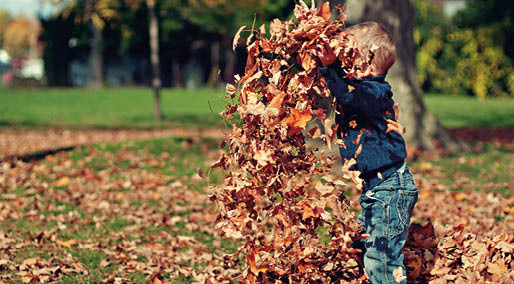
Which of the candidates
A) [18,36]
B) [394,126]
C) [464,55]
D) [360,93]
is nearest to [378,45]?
[360,93]

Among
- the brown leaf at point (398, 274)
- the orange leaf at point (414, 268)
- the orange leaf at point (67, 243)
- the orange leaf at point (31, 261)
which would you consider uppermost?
the brown leaf at point (398, 274)

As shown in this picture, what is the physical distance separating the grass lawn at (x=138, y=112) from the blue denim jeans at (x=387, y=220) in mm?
9791

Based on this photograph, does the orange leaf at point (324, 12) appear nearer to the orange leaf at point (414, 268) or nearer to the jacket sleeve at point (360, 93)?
the jacket sleeve at point (360, 93)

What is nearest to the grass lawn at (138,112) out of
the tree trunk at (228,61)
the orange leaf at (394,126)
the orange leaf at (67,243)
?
the orange leaf at (67,243)

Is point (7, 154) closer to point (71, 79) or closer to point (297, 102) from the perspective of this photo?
point (297, 102)

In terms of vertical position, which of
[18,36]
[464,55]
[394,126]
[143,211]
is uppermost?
[18,36]

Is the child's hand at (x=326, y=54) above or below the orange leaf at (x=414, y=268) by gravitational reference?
above

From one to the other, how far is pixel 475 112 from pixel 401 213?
17.8 metres

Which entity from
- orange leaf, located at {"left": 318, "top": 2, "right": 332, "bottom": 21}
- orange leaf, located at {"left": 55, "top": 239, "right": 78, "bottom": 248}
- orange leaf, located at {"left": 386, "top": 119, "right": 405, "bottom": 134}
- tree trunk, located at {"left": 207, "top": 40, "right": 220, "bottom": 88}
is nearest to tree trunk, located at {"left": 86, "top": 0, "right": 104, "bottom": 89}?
tree trunk, located at {"left": 207, "top": 40, "right": 220, "bottom": 88}

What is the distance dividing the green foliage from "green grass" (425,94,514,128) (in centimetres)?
117

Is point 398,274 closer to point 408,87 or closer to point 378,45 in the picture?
point 378,45

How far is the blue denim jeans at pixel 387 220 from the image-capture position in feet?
9.77

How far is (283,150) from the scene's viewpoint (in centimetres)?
292

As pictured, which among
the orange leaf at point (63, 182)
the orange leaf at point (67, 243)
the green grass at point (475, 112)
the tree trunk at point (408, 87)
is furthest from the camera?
the green grass at point (475, 112)
